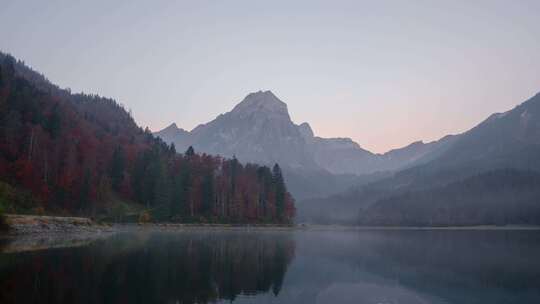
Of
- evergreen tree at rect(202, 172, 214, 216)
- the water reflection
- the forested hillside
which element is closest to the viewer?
the water reflection

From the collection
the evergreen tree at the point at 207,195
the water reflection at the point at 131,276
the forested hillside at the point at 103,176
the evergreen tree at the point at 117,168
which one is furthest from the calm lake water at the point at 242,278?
the evergreen tree at the point at 117,168

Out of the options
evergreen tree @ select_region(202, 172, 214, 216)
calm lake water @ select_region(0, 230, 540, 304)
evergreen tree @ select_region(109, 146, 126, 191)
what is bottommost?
calm lake water @ select_region(0, 230, 540, 304)

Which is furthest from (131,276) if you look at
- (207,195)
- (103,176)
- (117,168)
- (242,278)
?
(117,168)

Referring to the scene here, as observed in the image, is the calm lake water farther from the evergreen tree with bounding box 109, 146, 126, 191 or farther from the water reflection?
the evergreen tree with bounding box 109, 146, 126, 191

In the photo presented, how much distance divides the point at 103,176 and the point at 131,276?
94.9 meters

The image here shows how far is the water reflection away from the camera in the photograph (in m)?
29.0

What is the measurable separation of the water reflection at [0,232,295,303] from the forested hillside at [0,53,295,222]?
149ft

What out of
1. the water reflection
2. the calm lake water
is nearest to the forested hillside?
the water reflection

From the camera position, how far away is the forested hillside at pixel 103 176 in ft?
332

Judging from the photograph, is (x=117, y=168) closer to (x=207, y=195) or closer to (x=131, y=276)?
(x=207, y=195)

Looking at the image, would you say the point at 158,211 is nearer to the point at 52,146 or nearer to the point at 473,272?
the point at 52,146

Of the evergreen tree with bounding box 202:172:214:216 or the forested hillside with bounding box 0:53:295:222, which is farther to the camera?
the evergreen tree with bounding box 202:172:214:216

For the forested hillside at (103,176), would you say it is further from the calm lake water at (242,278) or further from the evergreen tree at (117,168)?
the calm lake water at (242,278)

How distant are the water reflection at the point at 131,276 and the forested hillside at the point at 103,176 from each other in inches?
1790
